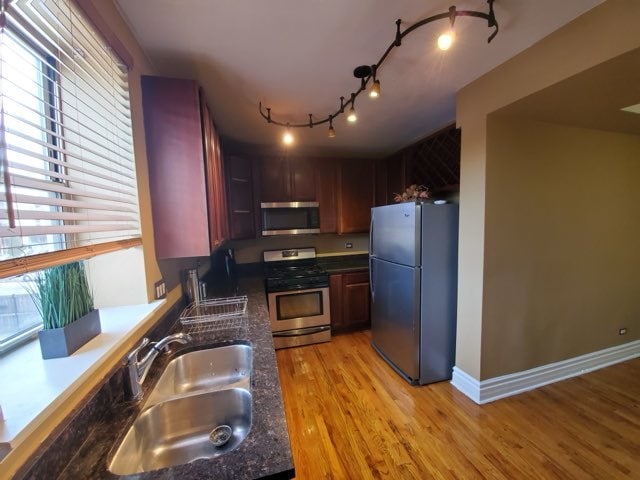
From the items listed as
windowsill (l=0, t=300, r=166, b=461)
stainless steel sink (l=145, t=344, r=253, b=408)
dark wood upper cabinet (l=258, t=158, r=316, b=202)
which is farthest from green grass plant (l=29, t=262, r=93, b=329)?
dark wood upper cabinet (l=258, t=158, r=316, b=202)

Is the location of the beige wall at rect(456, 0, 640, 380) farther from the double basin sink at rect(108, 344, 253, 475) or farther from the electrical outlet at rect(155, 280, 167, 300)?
the electrical outlet at rect(155, 280, 167, 300)

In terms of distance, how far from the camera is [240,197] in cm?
284

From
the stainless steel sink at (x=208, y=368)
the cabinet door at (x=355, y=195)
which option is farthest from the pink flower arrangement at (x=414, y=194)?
the stainless steel sink at (x=208, y=368)

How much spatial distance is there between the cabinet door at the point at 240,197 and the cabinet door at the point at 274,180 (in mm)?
152


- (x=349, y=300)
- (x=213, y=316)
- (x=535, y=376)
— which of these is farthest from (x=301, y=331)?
(x=535, y=376)

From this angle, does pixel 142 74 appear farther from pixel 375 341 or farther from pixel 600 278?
pixel 600 278

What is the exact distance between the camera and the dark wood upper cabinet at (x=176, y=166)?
1.32 meters

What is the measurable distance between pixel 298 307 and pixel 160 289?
1.68m

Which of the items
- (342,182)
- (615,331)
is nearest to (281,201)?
(342,182)

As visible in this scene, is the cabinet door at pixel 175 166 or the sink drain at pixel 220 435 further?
the cabinet door at pixel 175 166

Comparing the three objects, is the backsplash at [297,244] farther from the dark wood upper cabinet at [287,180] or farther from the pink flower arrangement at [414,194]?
the pink flower arrangement at [414,194]

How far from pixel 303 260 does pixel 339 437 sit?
208 cm

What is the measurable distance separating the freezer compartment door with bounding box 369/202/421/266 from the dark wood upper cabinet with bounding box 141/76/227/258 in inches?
60.5

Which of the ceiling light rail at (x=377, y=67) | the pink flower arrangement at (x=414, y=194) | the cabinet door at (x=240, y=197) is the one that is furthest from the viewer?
the cabinet door at (x=240, y=197)
